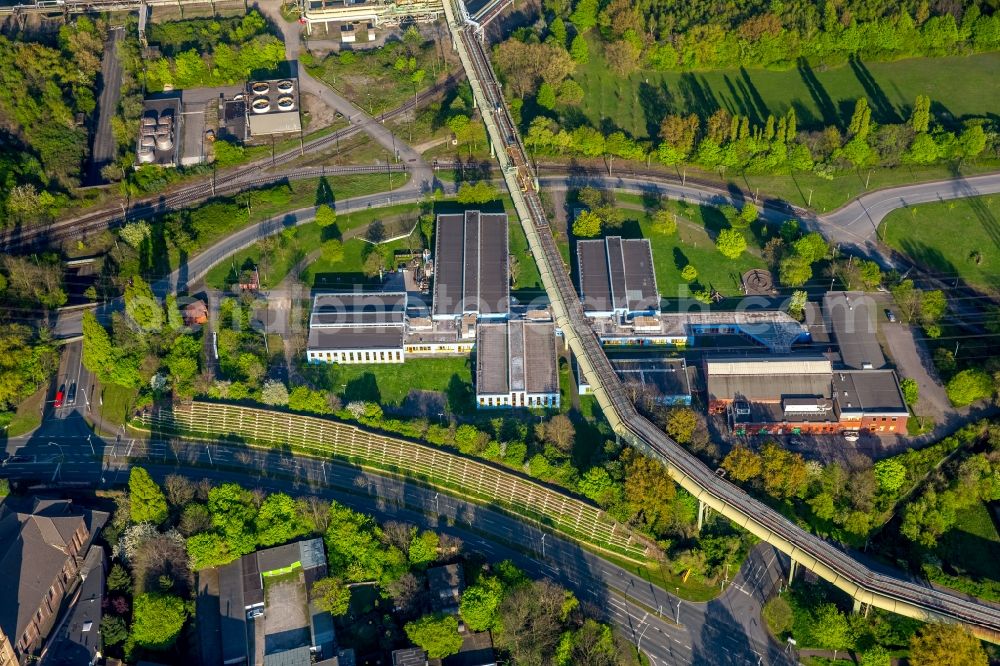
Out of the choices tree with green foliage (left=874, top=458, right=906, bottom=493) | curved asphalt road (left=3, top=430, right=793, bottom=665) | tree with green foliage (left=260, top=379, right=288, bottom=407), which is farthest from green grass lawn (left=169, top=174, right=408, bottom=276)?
tree with green foliage (left=874, top=458, right=906, bottom=493)

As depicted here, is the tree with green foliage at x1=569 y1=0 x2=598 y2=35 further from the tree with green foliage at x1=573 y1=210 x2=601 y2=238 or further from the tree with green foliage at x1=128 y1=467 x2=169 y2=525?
the tree with green foliage at x1=128 y1=467 x2=169 y2=525

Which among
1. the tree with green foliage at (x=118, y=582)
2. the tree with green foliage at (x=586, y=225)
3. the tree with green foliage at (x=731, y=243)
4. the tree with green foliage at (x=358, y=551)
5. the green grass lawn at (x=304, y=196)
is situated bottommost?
the tree with green foliage at (x=118, y=582)

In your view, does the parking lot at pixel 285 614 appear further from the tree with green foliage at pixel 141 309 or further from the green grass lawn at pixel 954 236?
the green grass lawn at pixel 954 236

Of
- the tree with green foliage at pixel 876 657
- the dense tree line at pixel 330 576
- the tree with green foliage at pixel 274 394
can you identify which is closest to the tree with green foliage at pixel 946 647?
the tree with green foliage at pixel 876 657

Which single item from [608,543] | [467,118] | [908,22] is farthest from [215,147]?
[908,22]

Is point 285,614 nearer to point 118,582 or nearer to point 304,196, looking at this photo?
point 118,582

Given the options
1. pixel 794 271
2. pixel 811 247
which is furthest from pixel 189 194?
pixel 811 247
